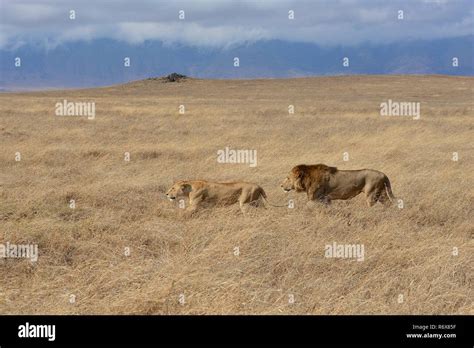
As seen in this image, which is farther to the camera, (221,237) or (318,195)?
(318,195)

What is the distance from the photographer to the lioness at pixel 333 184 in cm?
1059

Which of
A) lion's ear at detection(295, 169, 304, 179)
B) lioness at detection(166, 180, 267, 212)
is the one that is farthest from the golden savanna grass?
lion's ear at detection(295, 169, 304, 179)

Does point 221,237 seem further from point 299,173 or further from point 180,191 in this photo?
point 299,173

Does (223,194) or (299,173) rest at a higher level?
(299,173)

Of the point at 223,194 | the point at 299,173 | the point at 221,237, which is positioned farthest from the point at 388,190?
the point at 221,237

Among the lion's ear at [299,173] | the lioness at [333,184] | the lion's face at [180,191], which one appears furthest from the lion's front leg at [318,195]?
the lion's face at [180,191]

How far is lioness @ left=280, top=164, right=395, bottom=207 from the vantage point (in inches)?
417

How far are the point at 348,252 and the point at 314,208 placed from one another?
228 centimetres

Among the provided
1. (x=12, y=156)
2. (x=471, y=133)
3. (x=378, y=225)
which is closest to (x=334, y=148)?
(x=471, y=133)

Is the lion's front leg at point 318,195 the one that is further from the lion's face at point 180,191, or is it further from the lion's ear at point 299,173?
the lion's face at point 180,191

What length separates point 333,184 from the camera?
34.8 ft

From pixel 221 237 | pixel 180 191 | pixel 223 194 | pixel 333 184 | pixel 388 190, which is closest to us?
pixel 221 237

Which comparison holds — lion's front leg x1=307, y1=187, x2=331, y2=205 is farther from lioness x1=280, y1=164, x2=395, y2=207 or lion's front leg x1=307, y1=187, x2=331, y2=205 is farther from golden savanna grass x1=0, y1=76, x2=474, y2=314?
golden savanna grass x1=0, y1=76, x2=474, y2=314

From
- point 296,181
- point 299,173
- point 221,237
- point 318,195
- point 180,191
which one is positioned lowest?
point 221,237
